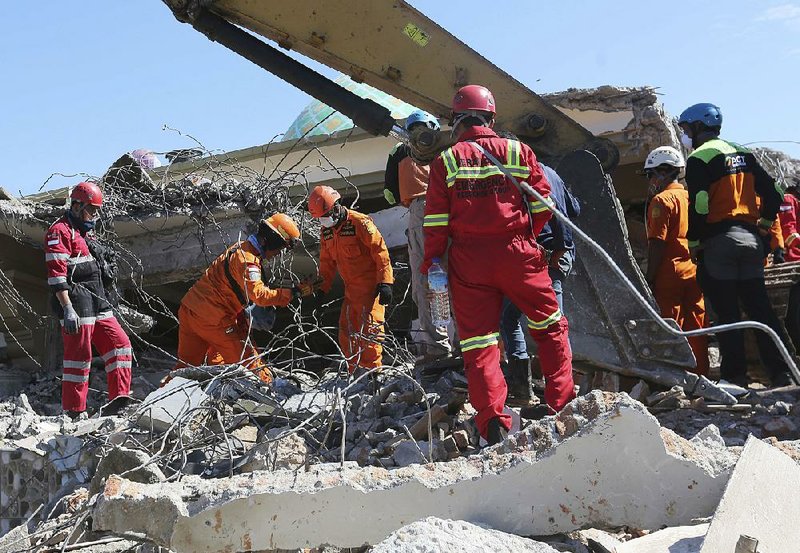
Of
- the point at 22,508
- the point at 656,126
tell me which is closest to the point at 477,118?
the point at 22,508

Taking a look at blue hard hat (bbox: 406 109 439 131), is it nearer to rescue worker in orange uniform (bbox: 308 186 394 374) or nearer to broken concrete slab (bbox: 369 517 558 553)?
rescue worker in orange uniform (bbox: 308 186 394 374)

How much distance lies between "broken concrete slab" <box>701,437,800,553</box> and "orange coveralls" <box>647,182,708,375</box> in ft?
12.4

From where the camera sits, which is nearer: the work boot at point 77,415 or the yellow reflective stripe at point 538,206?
the yellow reflective stripe at point 538,206

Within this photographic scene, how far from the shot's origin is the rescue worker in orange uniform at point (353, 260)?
781 centimetres

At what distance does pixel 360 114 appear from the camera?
634 cm

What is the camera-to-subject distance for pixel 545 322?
4.96 metres

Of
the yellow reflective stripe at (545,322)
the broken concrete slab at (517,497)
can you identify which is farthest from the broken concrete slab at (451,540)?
the yellow reflective stripe at (545,322)

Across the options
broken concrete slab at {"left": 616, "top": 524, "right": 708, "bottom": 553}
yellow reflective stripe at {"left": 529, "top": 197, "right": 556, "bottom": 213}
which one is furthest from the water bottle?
broken concrete slab at {"left": 616, "top": 524, "right": 708, "bottom": 553}

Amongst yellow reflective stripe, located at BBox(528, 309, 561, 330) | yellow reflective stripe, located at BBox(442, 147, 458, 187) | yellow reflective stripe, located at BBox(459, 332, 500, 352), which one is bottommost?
yellow reflective stripe, located at BBox(459, 332, 500, 352)

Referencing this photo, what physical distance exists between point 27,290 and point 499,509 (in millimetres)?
8187

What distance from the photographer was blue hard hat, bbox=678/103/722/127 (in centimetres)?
666

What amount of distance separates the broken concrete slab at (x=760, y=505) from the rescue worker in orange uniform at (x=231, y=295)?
4.68 m

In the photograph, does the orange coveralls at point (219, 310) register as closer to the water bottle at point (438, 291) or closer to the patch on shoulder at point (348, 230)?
the patch on shoulder at point (348, 230)

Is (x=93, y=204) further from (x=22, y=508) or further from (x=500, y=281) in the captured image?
(x=500, y=281)
